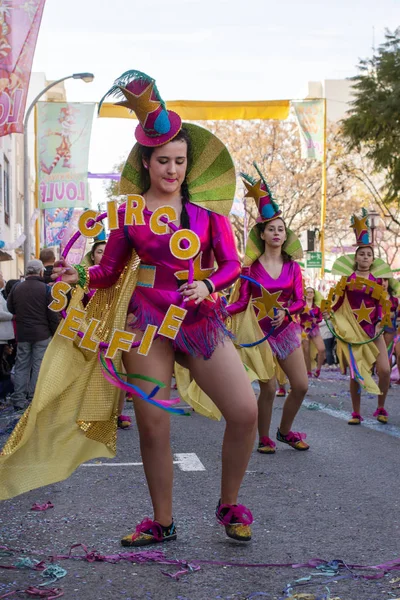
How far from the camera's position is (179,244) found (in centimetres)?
405

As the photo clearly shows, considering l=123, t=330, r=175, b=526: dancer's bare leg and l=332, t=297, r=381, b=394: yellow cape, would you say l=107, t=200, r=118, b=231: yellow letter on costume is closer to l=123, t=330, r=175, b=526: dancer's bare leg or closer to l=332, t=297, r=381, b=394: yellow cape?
l=123, t=330, r=175, b=526: dancer's bare leg

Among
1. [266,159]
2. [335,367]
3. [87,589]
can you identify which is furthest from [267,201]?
[266,159]

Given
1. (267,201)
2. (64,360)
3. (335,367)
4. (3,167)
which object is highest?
(3,167)

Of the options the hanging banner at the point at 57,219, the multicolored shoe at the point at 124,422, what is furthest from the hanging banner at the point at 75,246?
the multicolored shoe at the point at 124,422

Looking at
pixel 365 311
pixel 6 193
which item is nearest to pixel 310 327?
pixel 365 311

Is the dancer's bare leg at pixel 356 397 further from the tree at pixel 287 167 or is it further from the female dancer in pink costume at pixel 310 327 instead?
the tree at pixel 287 167

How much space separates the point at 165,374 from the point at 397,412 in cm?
658

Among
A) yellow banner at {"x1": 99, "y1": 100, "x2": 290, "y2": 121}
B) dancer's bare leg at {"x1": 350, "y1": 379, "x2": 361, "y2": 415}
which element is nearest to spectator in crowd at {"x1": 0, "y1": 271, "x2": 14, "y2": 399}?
dancer's bare leg at {"x1": 350, "y1": 379, "x2": 361, "y2": 415}

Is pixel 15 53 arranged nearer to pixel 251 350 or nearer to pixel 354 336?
pixel 251 350

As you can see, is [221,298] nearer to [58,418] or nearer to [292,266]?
[58,418]

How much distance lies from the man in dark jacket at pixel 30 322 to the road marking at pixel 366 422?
332 centimetres

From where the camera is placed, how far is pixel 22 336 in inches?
438

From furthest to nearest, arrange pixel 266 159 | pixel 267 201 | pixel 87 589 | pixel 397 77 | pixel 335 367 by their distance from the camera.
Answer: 1. pixel 266 159
2. pixel 335 367
3. pixel 397 77
4. pixel 267 201
5. pixel 87 589

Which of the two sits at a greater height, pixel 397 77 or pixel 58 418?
pixel 397 77
